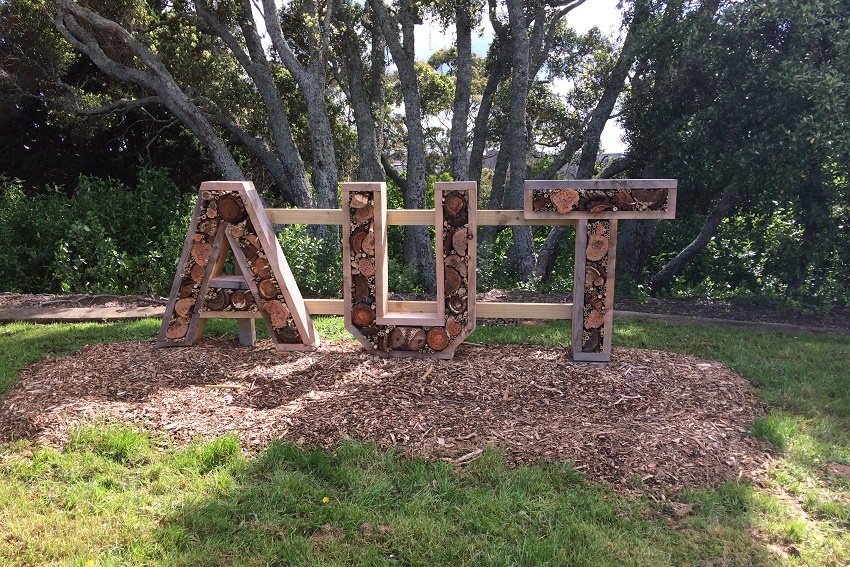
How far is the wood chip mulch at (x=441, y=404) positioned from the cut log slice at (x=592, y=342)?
0.17m

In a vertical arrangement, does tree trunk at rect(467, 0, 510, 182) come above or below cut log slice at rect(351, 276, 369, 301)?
above

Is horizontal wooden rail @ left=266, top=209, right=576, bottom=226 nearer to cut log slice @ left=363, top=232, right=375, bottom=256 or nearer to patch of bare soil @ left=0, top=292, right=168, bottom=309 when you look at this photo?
cut log slice @ left=363, top=232, right=375, bottom=256

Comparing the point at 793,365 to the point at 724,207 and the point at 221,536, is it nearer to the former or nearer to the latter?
the point at 724,207

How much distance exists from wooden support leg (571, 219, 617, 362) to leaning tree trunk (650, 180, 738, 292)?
3.88 metres

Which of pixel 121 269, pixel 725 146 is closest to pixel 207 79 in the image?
pixel 121 269

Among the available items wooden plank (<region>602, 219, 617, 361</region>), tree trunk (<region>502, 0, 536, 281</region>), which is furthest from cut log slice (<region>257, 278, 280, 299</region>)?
tree trunk (<region>502, 0, 536, 281</region>)

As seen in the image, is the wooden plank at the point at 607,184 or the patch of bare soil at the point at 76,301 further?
the patch of bare soil at the point at 76,301

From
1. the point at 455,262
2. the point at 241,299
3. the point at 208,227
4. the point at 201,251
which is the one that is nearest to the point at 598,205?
the point at 455,262

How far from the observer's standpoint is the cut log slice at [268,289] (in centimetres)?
483

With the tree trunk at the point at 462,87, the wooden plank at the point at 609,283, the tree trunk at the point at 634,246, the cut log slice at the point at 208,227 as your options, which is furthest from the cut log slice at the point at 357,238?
the tree trunk at the point at 634,246

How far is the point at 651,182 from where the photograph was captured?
4.47 m

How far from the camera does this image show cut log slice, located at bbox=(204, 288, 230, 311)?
4.96 m

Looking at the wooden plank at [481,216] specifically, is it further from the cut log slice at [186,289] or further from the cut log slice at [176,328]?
the cut log slice at [176,328]

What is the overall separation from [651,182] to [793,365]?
212cm
